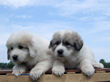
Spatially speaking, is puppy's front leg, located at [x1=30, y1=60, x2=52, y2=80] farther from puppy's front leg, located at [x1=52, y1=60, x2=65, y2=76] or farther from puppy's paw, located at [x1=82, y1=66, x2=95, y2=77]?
puppy's paw, located at [x1=82, y1=66, x2=95, y2=77]

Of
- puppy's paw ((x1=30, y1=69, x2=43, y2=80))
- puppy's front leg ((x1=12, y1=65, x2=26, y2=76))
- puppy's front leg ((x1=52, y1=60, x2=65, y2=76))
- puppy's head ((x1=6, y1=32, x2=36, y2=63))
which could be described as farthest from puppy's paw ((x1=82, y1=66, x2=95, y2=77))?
puppy's front leg ((x1=12, y1=65, x2=26, y2=76))

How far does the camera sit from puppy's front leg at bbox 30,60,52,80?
21.1 feet

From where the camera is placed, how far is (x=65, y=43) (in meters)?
6.90

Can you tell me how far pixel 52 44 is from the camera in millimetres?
7004

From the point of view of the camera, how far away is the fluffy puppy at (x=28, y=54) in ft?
21.9

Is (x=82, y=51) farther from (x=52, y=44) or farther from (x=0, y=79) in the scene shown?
(x=0, y=79)

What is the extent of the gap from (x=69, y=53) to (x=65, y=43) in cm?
31

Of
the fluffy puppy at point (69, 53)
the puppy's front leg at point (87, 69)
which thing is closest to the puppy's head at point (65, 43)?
the fluffy puppy at point (69, 53)

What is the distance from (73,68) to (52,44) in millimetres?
979

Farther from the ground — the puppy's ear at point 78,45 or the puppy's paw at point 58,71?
the puppy's ear at point 78,45

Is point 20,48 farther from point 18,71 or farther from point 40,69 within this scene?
point 40,69

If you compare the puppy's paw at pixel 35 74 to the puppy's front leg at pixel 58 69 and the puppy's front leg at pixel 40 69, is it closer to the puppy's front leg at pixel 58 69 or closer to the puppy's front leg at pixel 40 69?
the puppy's front leg at pixel 40 69

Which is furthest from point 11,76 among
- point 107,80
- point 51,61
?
point 107,80

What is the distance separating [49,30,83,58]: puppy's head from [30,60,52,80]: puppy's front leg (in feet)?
1.25
